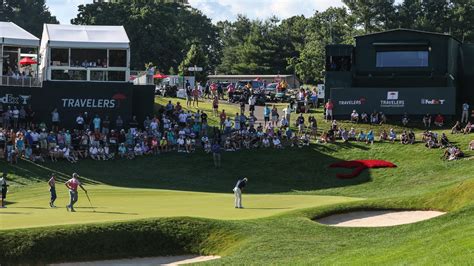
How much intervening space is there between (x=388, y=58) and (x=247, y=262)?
39126mm

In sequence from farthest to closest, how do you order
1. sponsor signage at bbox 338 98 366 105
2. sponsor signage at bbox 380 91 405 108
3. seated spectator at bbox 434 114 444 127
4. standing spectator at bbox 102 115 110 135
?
1. sponsor signage at bbox 338 98 366 105
2. sponsor signage at bbox 380 91 405 108
3. seated spectator at bbox 434 114 444 127
4. standing spectator at bbox 102 115 110 135

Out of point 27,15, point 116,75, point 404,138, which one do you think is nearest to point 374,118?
point 404,138

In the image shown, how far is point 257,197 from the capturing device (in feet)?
128

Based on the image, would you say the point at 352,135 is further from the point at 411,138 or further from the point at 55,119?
the point at 55,119

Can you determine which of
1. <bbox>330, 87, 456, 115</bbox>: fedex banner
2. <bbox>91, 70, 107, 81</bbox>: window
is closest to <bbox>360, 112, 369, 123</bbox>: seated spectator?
<bbox>330, 87, 456, 115</bbox>: fedex banner

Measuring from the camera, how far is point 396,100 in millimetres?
56094

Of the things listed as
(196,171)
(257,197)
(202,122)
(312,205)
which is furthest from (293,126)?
(312,205)

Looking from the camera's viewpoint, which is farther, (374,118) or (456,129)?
(374,118)

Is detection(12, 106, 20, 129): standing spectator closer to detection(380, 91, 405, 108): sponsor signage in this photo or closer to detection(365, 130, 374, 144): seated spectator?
detection(365, 130, 374, 144): seated spectator

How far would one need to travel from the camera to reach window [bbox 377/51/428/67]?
59.7m

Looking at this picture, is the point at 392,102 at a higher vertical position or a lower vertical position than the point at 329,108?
higher

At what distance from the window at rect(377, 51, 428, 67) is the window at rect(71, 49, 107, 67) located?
66.0 ft

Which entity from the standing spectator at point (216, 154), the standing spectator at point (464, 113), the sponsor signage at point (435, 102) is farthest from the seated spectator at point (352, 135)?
the standing spectator at point (216, 154)

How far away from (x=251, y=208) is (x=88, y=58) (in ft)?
77.1
